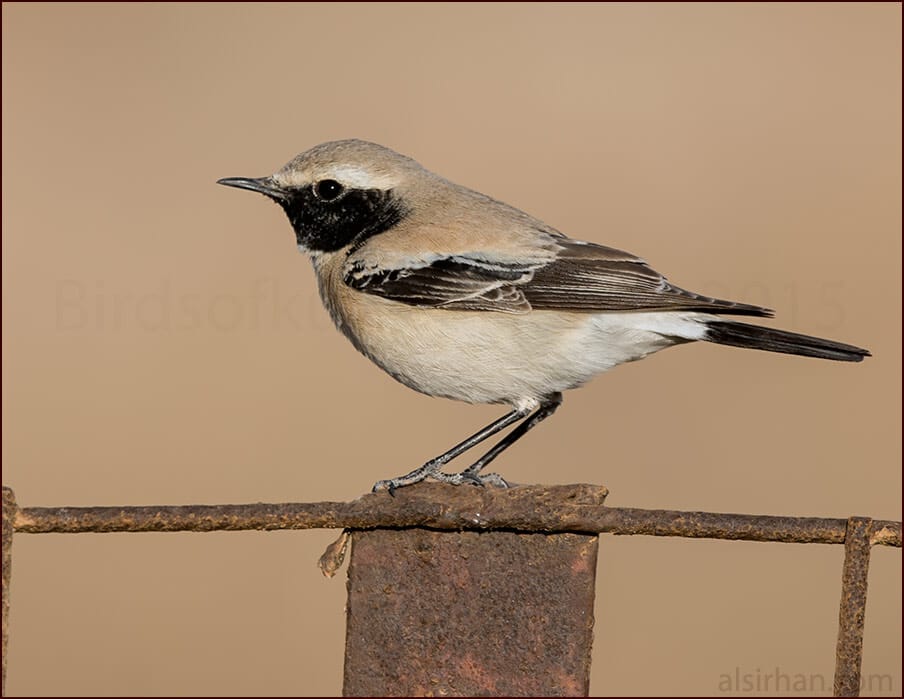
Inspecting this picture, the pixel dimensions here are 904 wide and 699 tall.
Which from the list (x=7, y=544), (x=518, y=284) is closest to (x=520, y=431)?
(x=518, y=284)

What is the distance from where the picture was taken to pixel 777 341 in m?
4.18

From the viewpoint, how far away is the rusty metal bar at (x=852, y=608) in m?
1.99

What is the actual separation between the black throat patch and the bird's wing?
380 mm

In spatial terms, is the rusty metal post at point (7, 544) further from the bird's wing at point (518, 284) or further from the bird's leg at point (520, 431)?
the bird's wing at point (518, 284)

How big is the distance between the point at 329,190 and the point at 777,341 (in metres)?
2.02

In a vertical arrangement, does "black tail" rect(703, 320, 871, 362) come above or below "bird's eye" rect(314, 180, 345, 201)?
below

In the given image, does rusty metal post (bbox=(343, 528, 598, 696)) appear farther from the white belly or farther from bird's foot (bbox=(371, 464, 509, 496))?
the white belly

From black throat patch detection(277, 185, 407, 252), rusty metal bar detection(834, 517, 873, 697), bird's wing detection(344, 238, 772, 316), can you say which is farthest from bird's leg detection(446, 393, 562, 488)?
rusty metal bar detection(834, 517, 873, 697)

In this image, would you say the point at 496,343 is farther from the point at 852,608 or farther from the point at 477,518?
the point at 852,608

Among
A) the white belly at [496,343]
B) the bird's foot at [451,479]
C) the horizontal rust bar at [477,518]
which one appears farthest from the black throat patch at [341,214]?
the horizontal rust bar at [477,518]

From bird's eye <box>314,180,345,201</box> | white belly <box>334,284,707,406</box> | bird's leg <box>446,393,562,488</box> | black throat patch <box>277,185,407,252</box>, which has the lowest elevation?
bird's leg <box>446,393,562,488</box>

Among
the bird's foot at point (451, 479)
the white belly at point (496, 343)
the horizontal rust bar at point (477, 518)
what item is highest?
the white belly at point (496, 343)

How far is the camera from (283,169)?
5105mm

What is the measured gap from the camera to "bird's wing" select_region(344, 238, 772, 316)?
4574 millimetres
